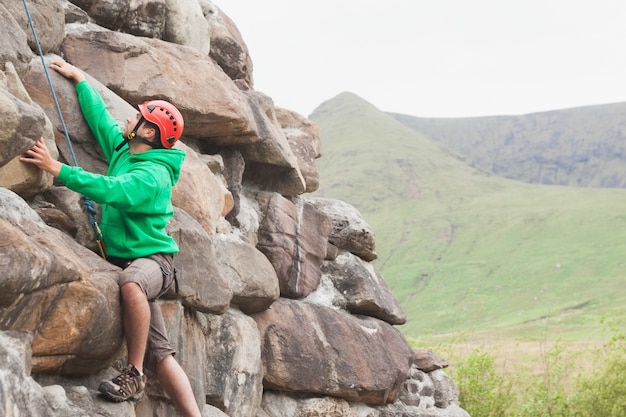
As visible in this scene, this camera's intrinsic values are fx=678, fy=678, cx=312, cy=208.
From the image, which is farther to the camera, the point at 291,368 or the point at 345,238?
the point at 345,238

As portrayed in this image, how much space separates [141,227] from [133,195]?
652 mm

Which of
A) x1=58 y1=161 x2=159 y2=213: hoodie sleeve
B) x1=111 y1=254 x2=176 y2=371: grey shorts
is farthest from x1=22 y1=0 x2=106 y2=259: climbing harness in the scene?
x1=58 y1=161 x2=159 y2=213: hoodie sleeve

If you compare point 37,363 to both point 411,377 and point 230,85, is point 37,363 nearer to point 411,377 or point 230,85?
point 230,85

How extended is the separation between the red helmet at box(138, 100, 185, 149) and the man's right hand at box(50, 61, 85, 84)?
193 centimetres

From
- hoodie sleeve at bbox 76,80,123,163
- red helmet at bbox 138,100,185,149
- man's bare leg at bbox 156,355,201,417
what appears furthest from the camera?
hoodie sleeve at bbox 76,80,123,163

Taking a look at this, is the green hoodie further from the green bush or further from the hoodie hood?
the green bush

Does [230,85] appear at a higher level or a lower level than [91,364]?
higher

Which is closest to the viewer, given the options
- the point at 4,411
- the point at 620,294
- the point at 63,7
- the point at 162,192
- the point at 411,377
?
the point at 4,411

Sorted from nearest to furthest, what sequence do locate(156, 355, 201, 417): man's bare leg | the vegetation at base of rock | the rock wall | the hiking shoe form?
the rock wall → the hiking shoe → locate(156, 355, 201, 417): man's bare leg → the vegetation at base of rock

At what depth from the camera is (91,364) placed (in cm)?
910

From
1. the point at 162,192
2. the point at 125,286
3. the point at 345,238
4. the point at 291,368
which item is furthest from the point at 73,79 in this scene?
the point at 345,238

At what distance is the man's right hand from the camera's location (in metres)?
11.2

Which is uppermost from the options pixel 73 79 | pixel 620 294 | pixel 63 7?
pixel 63 7

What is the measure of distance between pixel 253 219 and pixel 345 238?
132 inches
